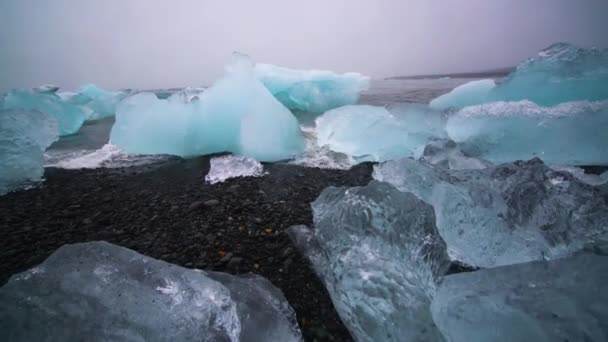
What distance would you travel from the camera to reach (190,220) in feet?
6.65

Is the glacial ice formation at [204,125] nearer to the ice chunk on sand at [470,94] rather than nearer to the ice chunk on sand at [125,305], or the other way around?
the ice chunk on sand at [125,305]

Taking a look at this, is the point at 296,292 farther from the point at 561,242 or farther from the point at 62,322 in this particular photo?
the point at 561,242

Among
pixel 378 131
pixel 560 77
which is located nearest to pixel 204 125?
pixel 378 131

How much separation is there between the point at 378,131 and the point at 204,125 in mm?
2366

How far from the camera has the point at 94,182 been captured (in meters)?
2.98

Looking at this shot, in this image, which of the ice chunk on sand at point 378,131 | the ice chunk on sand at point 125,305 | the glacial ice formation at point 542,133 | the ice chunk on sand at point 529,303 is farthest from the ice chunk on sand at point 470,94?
the ice chunk on sand at point 125,305

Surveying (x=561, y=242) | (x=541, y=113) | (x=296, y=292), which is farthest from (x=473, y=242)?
(x=541, y=113)

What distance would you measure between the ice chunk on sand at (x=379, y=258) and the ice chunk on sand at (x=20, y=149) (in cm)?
321

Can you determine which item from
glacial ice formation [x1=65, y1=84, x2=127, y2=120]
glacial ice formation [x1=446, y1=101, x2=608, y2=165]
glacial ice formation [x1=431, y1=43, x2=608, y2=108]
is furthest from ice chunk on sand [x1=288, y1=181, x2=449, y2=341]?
Answer: glacial ice formation [x1=65, y1=84, x2=127, y2=120]

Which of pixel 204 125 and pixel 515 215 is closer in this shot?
pixel 515 215

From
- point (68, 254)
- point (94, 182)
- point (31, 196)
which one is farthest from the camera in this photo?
point (94, 182)

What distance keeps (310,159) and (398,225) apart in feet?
7.84

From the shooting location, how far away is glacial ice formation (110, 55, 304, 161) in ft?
12.4

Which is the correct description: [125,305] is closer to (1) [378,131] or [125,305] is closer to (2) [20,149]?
(2) [20,149]
